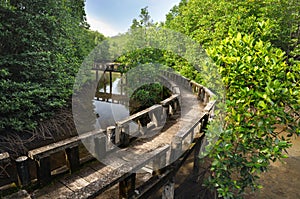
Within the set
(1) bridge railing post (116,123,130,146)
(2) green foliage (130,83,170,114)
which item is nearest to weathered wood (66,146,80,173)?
(1) bridge railing post (116,123,130,146)

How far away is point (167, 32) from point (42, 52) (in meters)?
8.24

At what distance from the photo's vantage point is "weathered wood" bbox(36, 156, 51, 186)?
3.07m

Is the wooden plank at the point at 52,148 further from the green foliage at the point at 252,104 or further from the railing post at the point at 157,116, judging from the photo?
the green foliage at the point at 252,104

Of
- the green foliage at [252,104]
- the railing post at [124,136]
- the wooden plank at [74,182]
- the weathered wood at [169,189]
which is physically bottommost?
the weathered wood at [169,189]

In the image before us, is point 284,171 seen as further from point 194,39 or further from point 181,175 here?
point 194,39

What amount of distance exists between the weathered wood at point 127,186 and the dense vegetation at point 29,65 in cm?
555

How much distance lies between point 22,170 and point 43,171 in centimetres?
29

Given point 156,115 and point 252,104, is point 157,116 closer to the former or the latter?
point 156,115

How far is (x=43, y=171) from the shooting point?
10.2 ft

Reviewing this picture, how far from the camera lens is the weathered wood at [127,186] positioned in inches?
109

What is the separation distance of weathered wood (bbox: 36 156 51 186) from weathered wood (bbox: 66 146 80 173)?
0.35 meters

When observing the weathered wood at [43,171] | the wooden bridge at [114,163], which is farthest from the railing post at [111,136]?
the weathered wood at [43,171]

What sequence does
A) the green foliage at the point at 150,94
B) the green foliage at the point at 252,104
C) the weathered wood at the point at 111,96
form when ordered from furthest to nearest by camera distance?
the weathered wood at the point at 111,96 → the green foliage at the point at 150,94 → the green foliage at the point at 252,104

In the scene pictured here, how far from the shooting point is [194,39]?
12.7m
